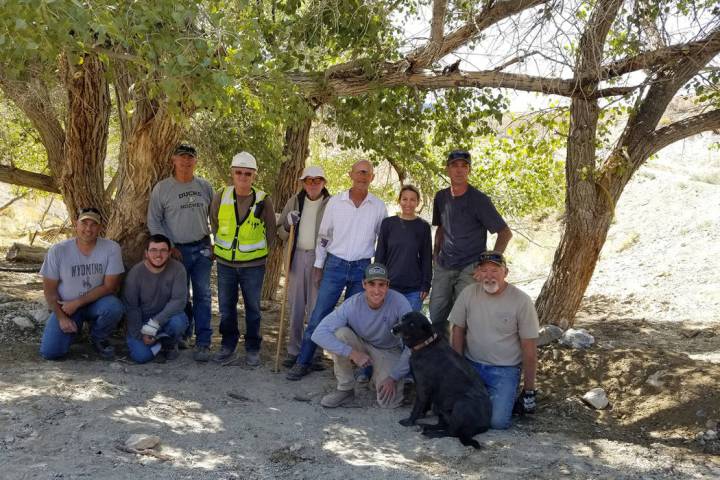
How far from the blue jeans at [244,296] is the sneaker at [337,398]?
116 cm

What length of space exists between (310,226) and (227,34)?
6.45 ft

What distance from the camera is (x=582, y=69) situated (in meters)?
5.92

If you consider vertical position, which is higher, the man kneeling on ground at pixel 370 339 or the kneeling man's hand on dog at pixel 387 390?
the man kneeling on ground at pixel 370 339

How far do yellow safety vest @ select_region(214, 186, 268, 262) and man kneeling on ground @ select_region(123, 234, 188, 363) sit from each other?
44 cm

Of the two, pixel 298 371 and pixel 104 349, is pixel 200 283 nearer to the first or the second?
pixel 104 349

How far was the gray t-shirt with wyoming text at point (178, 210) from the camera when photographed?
598cm

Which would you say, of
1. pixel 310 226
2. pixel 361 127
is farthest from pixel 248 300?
pixel 361 127

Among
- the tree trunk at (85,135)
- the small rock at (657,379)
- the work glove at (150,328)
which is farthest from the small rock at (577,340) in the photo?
the tree trunk at (85,135)

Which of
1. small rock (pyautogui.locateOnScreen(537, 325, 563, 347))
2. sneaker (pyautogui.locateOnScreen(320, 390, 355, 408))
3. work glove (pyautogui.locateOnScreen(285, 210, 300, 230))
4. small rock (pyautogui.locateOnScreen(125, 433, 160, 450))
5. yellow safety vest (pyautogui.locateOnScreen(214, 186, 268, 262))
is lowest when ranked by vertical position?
small rock (pyautogui.locateOnScreen(125, 433, 160, 450))

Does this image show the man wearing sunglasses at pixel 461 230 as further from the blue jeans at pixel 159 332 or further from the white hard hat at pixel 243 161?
the blue jeans at pixel 159 332

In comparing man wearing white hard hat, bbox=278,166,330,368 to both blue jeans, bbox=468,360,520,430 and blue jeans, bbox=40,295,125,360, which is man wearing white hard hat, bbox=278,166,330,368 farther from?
blue jeans, bbox=468,360,520,430

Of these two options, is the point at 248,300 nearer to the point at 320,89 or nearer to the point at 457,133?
the point at 320,89

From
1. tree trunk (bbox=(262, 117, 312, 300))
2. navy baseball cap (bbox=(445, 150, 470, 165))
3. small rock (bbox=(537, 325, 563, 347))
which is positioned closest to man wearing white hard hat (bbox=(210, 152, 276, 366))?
navy baseball cap (bbox=(445, 150, 470, 165))

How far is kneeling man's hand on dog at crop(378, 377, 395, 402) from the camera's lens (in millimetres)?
5172
